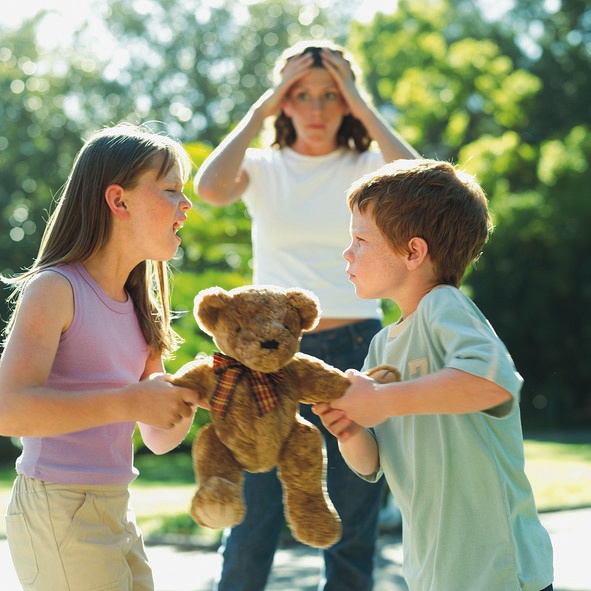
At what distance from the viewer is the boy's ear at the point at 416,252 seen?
2.25 meters

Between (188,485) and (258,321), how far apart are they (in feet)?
32.7

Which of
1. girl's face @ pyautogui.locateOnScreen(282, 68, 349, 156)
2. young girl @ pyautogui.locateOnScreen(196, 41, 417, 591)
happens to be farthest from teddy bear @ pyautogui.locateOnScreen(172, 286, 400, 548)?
girl's face @ pyautogui.locateOnScreen(282, 68, 349, 156)

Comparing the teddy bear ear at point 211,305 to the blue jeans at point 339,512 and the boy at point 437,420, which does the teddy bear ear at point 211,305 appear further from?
the blue jeans at point 339,512

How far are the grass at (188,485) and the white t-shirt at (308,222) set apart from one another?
14.5 ft

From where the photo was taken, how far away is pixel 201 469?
6.86 feet

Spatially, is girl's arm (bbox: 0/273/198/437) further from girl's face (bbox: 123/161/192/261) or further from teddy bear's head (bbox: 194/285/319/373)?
girl's face (bbox: 123/161/192/261)

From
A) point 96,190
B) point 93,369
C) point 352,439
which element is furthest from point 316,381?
point 96,190

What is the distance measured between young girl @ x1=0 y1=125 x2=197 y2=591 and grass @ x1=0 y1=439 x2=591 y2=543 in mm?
4955

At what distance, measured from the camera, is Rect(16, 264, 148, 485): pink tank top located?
7.55 ft

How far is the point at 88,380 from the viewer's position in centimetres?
234

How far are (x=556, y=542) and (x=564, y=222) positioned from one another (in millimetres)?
12447

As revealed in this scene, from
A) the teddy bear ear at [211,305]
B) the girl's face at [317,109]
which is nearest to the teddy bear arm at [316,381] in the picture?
the teddy bear ear at [211,305]

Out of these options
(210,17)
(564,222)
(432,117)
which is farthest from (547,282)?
(210,17)

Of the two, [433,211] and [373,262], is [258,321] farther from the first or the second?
[433,211]
